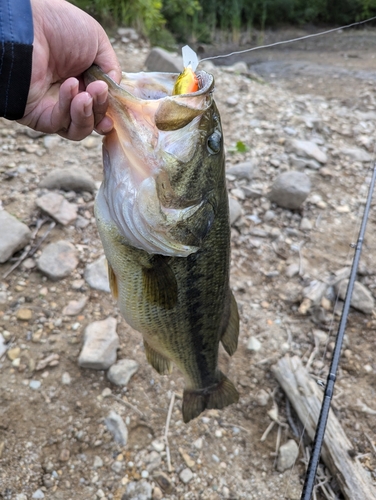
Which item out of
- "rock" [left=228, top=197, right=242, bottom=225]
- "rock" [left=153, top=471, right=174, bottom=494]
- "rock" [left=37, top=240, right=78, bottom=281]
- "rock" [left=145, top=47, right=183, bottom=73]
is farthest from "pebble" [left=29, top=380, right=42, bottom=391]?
"rock" [left=145, top=47, right=183, bottom=73]

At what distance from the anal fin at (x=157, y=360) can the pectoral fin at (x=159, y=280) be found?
1.56 feet

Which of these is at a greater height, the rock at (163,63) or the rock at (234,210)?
the rock at (163,63)

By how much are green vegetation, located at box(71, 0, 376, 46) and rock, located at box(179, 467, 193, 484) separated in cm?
782

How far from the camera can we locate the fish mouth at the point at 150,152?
1480 mm

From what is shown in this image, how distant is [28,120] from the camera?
6.05 feet

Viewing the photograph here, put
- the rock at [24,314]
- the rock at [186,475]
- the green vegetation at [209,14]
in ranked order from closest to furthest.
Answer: the rock at [186,475]
the rock at [24,314]
the green vegetation at [209,14]

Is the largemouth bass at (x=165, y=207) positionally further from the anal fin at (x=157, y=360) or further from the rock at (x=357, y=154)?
the rock at (x=357, y=154)

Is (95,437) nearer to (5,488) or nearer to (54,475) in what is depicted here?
(54,475)

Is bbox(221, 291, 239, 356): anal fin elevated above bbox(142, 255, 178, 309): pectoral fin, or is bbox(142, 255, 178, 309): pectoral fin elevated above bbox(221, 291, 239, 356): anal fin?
bbox(142, 255, 178, 309): pectoral fin

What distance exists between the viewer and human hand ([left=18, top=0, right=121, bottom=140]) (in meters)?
1.57

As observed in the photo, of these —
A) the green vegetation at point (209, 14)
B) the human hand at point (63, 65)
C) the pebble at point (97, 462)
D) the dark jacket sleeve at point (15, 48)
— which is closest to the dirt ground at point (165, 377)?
the pebble at point (97, 462)

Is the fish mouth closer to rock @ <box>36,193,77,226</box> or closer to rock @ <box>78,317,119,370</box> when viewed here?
rock @ <box>78,317,119,370</box>

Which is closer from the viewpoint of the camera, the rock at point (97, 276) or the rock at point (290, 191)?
the rock at point (97, 276)

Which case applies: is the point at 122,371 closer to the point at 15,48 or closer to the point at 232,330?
the point at 232,330
